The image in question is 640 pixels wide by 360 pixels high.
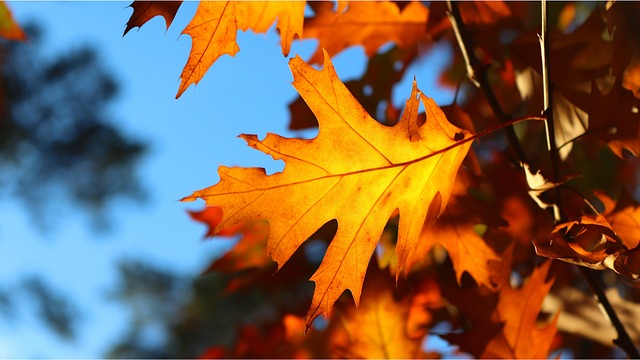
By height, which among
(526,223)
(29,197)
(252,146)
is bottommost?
(526,223)


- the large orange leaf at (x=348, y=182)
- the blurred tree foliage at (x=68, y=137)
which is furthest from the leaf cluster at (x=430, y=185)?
the blurred tree foliage at (x=68, y=137)

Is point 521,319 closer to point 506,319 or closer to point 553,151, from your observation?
point 506,319

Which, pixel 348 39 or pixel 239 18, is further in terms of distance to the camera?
pixel 348 39

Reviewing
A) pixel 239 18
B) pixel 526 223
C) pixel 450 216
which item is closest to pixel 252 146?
pixel 239 18

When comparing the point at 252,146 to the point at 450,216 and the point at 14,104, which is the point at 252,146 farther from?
the point at 14,104

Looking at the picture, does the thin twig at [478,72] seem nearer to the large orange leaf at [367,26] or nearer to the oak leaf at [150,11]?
the large orange leaf at [367,26]

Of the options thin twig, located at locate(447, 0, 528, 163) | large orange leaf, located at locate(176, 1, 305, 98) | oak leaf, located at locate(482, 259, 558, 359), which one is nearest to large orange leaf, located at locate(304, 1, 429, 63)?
thin twig, located at locate(447, 0, 528, 163)
